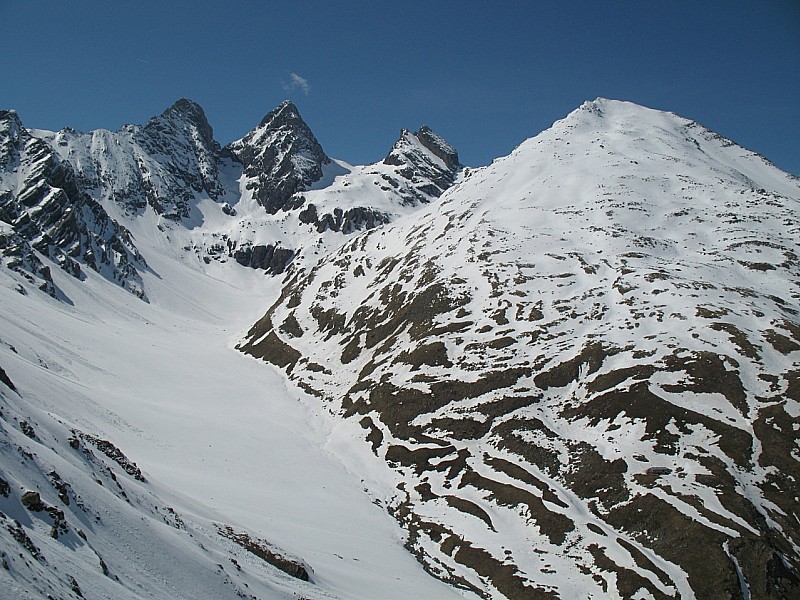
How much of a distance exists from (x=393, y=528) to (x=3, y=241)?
118 m

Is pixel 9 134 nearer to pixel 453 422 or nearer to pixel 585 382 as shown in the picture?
pixel 453 422

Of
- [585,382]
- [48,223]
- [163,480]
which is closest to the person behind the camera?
[163,480]

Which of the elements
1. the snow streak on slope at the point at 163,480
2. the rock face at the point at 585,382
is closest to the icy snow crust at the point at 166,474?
the snow streak on slope at the point at 163,480

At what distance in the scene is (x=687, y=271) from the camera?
80.7 metres

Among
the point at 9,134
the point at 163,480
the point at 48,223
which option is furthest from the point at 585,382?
the point at 9,134

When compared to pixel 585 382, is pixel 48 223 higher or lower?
lower

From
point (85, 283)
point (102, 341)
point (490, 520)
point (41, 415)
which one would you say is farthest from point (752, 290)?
point (85, 283)

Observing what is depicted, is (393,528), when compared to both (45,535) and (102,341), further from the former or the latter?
(102,341)

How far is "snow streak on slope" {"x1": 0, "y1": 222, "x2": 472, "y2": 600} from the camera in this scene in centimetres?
1750

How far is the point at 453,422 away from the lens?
60.2m

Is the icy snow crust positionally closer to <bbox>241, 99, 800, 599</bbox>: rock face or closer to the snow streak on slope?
the snow streak on slope

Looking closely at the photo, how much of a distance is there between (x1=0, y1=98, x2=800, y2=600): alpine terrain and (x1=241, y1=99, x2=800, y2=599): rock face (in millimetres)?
292

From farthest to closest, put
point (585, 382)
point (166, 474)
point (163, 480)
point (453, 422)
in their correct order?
point (453, 422) < point (585, 382) < point (166, 474) < point (163, 480)

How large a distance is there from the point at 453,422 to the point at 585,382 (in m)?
16.3
